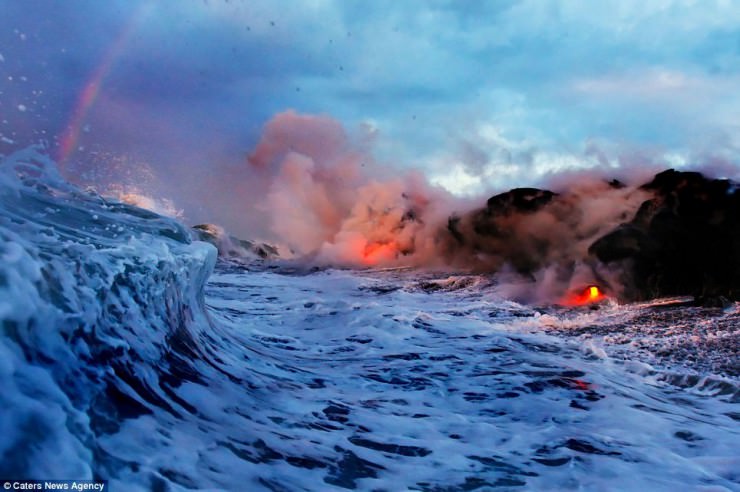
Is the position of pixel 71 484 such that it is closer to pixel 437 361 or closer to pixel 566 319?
pixel 437 361

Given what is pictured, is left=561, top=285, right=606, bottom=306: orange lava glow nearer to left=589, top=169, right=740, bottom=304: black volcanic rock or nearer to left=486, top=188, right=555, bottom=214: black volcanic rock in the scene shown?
left=589, top=169, right=740, bottom=304: black volcanic rock

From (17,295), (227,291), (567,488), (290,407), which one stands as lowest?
(567,488)

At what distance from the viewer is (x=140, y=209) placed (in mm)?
7672

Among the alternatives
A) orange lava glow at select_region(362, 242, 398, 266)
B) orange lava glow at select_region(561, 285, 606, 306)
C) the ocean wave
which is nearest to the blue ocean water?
the ocean wave

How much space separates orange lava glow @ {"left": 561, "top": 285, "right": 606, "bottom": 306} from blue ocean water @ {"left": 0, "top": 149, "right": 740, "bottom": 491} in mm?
4308

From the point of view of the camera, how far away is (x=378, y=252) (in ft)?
98.9

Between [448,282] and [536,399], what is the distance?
1350 cm

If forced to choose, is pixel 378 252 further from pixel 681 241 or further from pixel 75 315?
pixel 75 315

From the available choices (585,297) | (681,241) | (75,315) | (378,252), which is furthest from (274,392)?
(378,252)

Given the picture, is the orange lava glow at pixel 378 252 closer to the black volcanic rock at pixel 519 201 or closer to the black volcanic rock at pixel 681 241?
the black volcanic rock at pixel 519 201

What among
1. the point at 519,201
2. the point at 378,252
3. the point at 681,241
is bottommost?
the point at 681,241

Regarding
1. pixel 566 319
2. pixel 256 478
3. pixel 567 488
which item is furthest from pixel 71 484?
pixel 566 319

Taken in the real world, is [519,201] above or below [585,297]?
above

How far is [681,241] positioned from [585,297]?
125 inches
